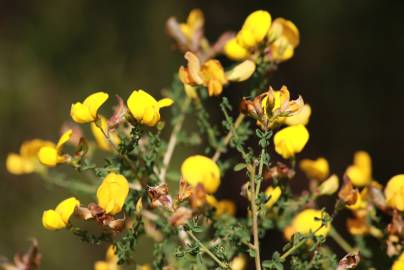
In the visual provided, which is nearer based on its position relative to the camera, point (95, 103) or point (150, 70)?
point (95, 103)

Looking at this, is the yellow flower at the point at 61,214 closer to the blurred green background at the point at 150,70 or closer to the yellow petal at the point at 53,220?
the yellow petal at the point at 53,220

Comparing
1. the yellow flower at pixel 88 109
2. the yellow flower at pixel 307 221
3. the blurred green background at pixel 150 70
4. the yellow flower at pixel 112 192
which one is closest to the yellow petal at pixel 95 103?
the yellow flower at pixel 88 109

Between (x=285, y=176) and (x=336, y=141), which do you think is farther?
(x=336, y=141)

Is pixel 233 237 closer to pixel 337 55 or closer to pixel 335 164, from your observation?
pixel 335 164

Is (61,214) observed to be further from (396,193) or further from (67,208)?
(396,193)

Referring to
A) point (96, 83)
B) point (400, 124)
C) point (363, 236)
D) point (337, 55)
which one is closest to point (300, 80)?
point (337, 55)

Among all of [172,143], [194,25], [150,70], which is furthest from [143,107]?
[150,70]
